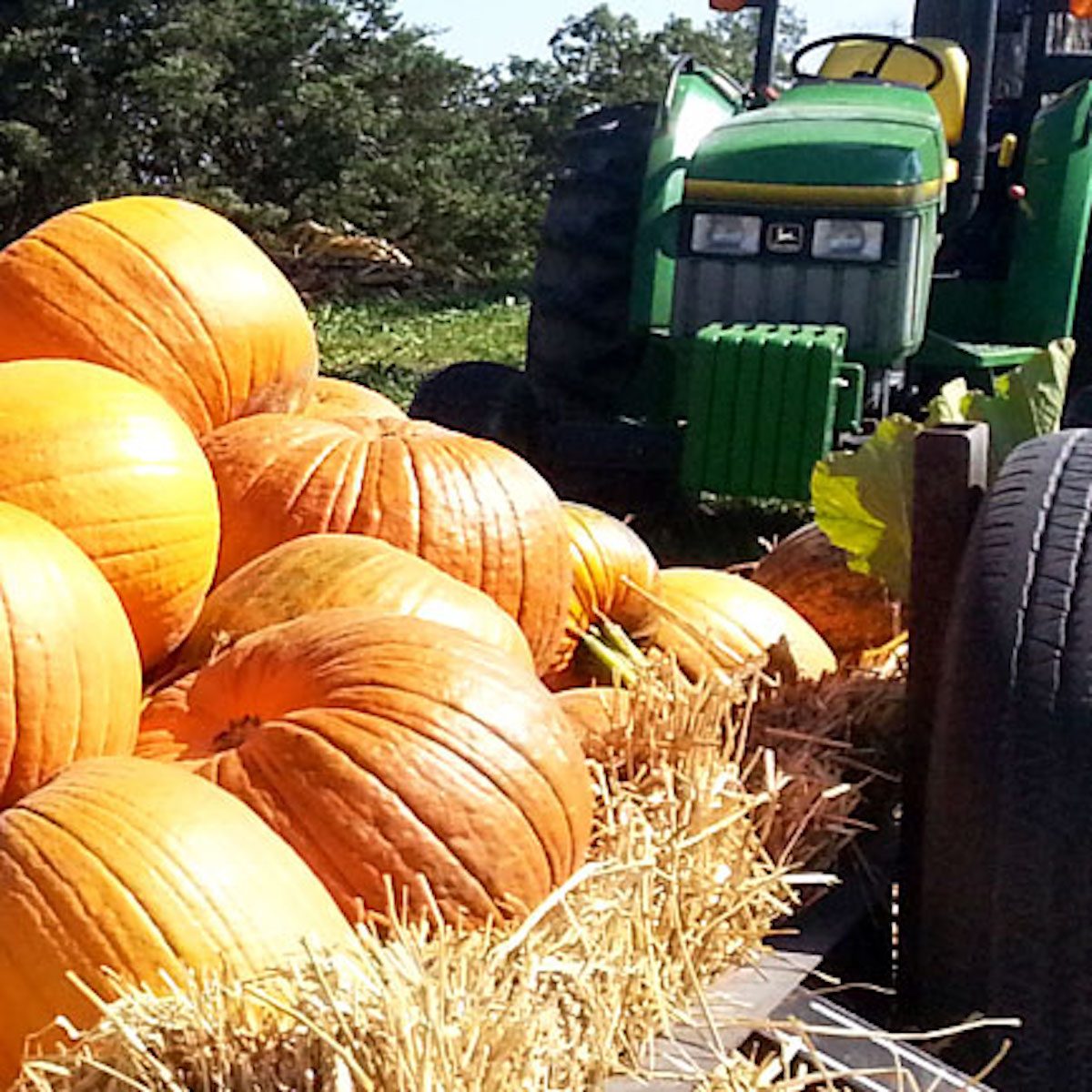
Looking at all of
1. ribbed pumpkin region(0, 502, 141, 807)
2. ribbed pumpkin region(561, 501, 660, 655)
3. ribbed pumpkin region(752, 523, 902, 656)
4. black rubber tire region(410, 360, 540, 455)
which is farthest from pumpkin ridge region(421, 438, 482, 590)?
black rubber tire region(410, 360, 540, 455)

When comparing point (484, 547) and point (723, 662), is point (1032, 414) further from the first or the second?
point (484, 547)

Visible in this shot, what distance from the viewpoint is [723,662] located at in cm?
309

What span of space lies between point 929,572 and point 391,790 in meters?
0.89

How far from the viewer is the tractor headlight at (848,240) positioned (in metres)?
5.79

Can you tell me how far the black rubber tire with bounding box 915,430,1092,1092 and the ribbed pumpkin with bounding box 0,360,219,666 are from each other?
39.2 inches

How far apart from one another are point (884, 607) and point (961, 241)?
12.1 feet

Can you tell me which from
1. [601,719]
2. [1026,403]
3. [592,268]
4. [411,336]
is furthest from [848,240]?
[411,336]

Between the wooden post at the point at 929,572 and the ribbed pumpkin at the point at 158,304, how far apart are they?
106 centimetres

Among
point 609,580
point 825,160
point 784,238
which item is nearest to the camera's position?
point 609,580

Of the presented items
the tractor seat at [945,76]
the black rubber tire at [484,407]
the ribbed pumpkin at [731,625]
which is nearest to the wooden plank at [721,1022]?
the ribbed pumpkin at [731,625]

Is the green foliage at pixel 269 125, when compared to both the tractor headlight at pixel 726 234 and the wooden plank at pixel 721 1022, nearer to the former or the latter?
the tractor headlight at pixel 726 234

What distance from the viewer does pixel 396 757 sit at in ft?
6.71

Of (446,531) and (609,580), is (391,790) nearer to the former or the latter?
(446,531)

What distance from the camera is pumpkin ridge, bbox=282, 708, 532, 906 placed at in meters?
2.03
